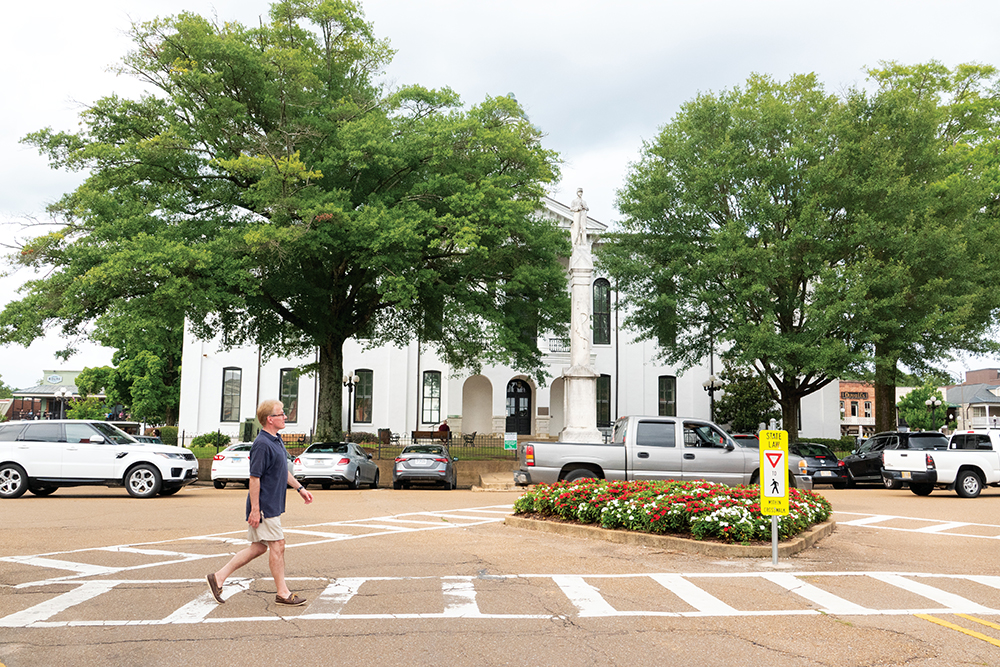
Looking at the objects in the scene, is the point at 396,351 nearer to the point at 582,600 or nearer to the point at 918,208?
the point at 918,208

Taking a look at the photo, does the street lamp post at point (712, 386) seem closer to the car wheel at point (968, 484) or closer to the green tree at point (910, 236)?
the green tree at point (910, 236)

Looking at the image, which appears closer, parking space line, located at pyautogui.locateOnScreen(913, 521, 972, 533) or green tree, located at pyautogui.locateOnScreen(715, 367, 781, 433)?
parking space line, located at pyautogui.locateOnScreen(913, 521, 972, 533)

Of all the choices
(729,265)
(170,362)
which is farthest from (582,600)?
(170,362)

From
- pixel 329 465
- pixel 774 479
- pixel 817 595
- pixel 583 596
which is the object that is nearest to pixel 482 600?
pixel 583 596

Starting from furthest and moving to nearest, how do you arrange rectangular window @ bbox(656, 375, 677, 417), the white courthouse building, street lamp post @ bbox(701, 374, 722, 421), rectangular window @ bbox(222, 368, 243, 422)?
rectangular window @ bbox(656, 375, 677, 417), rectangular window @ bbox(222, 368, 243, 422), the white courthouse building, street lamp post @ bbox(701, 374, 722, 421)

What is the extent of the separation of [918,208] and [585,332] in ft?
37.7

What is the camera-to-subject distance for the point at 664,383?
44781 millimetres

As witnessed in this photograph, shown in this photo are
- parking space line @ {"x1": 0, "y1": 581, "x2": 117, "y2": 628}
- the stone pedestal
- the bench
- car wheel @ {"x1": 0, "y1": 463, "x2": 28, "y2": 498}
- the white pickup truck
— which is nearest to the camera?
parking space line @ {"x1": 0, "y1": 581, "x2": 117, "y2": 628}

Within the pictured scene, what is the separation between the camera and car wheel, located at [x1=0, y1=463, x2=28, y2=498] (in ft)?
59.3

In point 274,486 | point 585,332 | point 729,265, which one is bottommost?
point 274,486

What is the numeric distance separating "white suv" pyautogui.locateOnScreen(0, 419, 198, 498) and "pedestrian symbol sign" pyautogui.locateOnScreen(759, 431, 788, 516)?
13972 mm

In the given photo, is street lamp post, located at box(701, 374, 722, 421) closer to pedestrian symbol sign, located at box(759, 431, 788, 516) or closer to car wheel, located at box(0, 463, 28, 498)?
car wheel, located at box(0, 463, 28, 498)

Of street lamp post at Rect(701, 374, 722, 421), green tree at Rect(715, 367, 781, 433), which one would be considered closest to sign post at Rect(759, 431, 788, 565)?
street lamp post at Rect(701, 374, 722, 421)

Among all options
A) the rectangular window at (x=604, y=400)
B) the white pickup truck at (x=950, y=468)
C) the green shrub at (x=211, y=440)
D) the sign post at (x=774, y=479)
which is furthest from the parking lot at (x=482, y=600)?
the rectangular window at (x=604, y=400)
